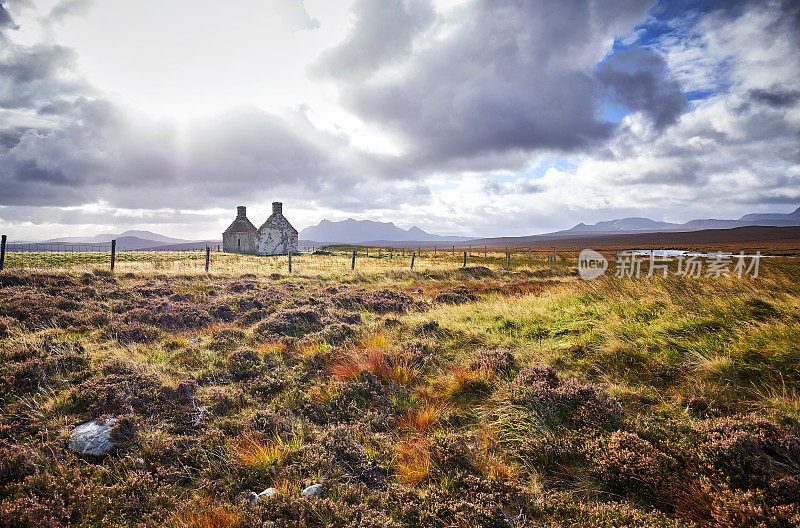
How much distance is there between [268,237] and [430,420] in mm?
51803

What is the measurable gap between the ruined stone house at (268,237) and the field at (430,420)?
1733 inches

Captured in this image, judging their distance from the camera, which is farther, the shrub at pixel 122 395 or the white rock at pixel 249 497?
the shrub at pixel 122 395

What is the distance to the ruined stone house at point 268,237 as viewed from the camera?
50.8 metres

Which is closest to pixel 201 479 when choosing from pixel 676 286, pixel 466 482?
pixel 466 482

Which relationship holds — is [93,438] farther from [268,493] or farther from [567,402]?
[567,402]

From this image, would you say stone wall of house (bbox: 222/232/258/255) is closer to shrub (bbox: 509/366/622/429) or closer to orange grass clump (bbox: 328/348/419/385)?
orange grass clump (bbox: 328/348/419/385)

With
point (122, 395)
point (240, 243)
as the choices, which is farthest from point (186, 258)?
point (122, 395)

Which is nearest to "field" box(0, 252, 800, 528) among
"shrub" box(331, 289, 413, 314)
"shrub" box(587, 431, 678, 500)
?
"shrub" box(587, 431, 678, 500)

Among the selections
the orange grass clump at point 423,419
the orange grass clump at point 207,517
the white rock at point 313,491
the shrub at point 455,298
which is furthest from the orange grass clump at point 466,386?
the shrub at point 455,298

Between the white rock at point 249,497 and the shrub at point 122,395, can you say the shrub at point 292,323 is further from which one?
the white rock at point 249,497

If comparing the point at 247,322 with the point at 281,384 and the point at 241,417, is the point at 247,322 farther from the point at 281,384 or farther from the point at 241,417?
the point at 241,417

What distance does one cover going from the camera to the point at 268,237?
5116 cm

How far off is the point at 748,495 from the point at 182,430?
609 centimetres

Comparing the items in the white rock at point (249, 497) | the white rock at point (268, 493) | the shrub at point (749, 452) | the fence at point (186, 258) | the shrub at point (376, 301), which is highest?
the fence at point (186, 258)
